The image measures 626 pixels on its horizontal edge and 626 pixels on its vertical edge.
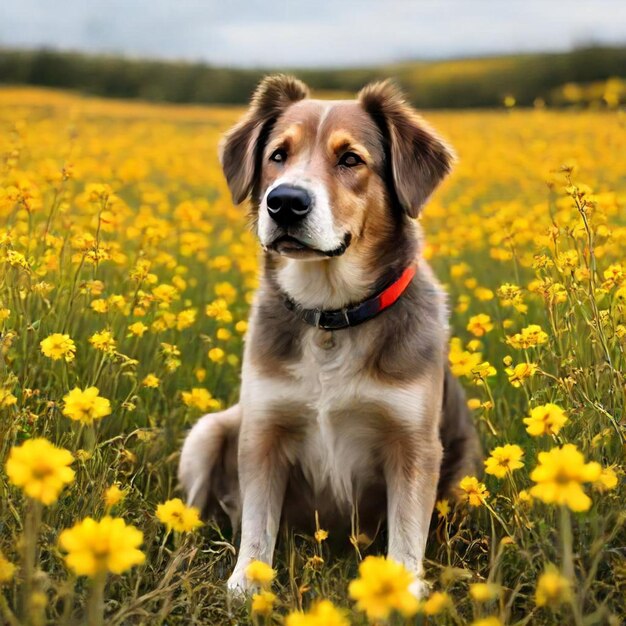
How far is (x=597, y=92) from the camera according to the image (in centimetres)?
588

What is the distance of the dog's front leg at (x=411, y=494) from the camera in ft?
9.65

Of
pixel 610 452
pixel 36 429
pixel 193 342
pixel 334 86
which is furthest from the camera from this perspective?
pixel 334 86

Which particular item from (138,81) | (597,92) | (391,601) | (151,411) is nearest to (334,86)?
(138,81)

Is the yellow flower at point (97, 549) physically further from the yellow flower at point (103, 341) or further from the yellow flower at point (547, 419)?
the yellow flower at point (103, 341)

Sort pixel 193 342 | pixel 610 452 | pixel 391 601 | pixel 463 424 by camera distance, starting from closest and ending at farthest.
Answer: pixel 391 601, pixel 610 452, pixel 463 424, pixel 193 342

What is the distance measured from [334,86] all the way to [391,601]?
119 feet

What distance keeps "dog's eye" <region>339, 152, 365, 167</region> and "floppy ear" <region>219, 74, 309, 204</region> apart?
47 cm

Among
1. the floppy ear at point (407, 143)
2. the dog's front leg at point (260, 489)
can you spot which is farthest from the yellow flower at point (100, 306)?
the floppy ear at point (407, 143)

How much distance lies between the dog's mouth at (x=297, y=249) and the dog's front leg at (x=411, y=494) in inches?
28.3

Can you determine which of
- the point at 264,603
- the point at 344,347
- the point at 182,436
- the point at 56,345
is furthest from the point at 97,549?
the point at 182,436

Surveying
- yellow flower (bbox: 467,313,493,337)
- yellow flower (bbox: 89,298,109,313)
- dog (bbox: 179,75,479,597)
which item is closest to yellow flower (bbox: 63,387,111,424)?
dog (bbox: 179,75,479,597)

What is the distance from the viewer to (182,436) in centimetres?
397

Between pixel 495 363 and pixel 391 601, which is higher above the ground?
pixel 391 601

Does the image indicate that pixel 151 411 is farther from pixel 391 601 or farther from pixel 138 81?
pixel 138 81
